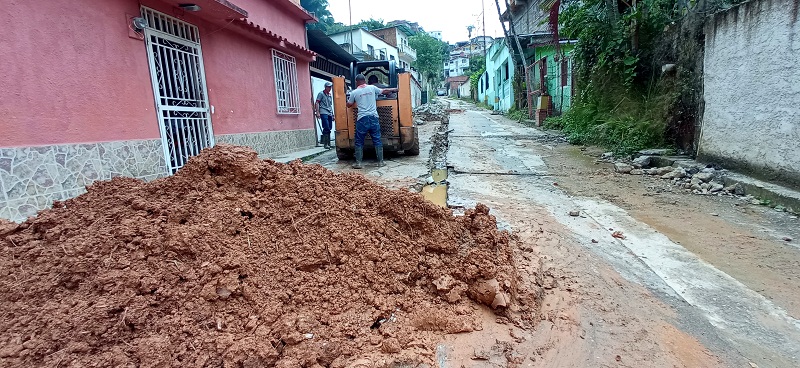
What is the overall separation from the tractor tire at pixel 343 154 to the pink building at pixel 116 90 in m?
1.44

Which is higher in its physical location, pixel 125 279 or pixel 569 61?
pixel 569 61

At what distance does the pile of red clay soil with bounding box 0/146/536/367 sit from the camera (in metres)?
1.76

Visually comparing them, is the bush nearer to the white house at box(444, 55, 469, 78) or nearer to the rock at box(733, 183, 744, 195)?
the rock at box(733, 183, 744, 195)

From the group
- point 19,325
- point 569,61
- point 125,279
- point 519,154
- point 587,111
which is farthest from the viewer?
point 569,61

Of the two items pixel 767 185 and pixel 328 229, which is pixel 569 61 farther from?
pixel 328 229

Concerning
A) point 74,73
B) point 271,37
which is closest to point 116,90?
point 74,73

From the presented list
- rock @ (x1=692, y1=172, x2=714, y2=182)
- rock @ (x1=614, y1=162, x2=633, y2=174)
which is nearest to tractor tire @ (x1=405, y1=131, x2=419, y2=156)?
rock @ (x1=614, y1=162, x2=633, y2=174)

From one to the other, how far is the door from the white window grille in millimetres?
2397

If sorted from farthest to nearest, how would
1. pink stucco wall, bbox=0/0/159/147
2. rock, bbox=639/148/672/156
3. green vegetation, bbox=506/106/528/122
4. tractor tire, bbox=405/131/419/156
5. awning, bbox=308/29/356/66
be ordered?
green vegetation, bbox=506/106/528/122 < awning, bbox=308/29/356/66 < tractor tire, bbox=405/131/419/156 < rock, bbox=639/148/672/156 < pink stucco wall, bbox=0/0/159/147

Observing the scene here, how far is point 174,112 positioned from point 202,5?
1.51 metres

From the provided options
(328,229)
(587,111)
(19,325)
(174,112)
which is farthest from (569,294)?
(587,111)

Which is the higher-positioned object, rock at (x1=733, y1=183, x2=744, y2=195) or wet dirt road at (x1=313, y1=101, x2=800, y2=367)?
rock at (x1=733, y1=183, x2=744, y2=195)

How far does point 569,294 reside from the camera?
97.0 inches

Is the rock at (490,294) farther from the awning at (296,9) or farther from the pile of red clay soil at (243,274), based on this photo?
the awning at (296,9)
